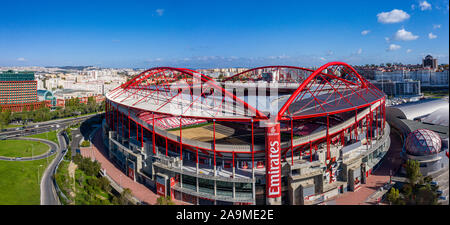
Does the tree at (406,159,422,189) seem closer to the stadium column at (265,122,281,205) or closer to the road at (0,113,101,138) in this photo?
the stadium column at (265,122,281,205)

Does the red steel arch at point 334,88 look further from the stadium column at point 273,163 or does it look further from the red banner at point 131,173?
the red banner at point 131,173

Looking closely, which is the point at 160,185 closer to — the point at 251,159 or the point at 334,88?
the point at 251,159

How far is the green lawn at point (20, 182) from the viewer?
2570 centimetres

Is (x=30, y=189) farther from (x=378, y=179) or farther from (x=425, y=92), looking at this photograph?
(x=425, y=92)

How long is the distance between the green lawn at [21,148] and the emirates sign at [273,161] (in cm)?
3651

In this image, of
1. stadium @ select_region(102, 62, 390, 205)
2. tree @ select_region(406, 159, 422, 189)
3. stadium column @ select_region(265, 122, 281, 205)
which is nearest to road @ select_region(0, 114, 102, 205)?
stadium @ select_region(102, 62, 390, 205)

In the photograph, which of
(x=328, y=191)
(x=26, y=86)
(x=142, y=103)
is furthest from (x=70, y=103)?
(x=328, y=191)

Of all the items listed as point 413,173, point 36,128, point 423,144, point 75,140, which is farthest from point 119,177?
point 36,128

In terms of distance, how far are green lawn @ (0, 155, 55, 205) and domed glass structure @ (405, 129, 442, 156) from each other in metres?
38.0

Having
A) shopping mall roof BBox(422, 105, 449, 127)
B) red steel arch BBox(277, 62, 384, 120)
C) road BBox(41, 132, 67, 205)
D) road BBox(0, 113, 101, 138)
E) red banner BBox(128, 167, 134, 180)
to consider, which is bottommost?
road BBox(41, 132, 67, 205)

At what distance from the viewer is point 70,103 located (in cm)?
8050

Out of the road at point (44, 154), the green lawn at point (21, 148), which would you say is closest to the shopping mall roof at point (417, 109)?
the road at point (44, 154)

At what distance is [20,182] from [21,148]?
17110mm

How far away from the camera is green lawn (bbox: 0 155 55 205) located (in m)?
25.7
